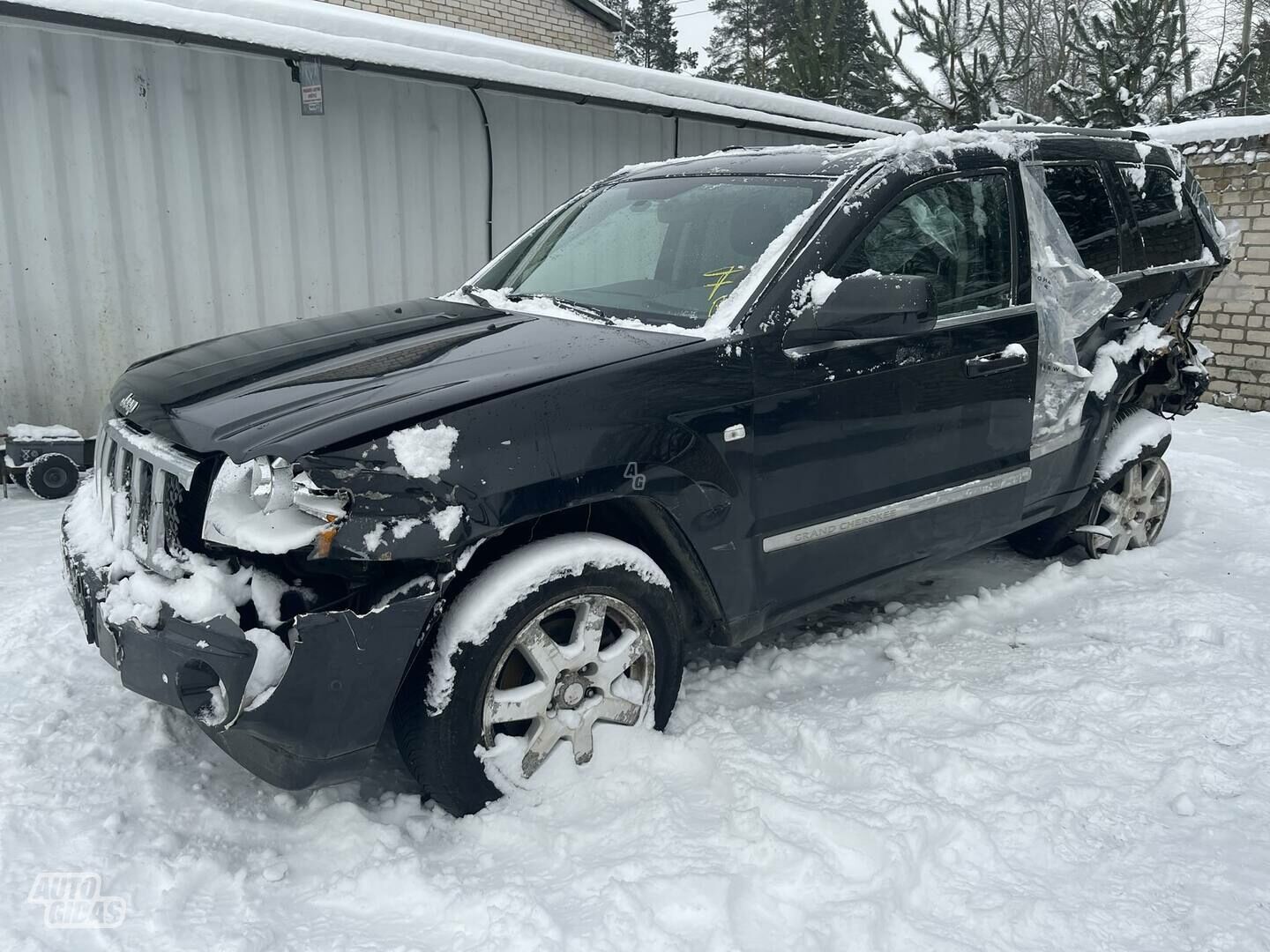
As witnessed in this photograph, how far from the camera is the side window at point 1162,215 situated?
4.54m

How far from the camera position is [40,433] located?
18.5ft

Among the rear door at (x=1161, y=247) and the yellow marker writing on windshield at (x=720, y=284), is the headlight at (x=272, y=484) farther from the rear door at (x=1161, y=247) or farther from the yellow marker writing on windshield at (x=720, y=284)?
the rear door at (x=1161, y=247)

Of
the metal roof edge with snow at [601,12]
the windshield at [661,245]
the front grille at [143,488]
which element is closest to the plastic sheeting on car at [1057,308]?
the windshield at [661,245]

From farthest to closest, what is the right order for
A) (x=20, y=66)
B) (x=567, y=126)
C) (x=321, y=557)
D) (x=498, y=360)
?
(x=567, y=126), (x=20, y=66), (x=498, y=360), (x=321, y=557)

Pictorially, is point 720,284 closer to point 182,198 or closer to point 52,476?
point 52,476

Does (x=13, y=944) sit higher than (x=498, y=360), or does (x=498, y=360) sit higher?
(x=498, y=360)

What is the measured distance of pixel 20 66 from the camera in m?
5.75

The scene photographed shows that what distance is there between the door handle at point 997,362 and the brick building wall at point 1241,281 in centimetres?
556

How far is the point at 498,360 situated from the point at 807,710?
1606 millimetres

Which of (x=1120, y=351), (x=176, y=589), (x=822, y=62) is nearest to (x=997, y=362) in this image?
(x=1120, y=351)

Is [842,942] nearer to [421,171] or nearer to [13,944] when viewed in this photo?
[13,944]

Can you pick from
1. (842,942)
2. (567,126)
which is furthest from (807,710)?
(567,126)

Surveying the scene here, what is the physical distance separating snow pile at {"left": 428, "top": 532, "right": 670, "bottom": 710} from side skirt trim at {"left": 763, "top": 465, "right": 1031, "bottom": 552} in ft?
2.23

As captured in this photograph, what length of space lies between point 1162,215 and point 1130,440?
110cm
